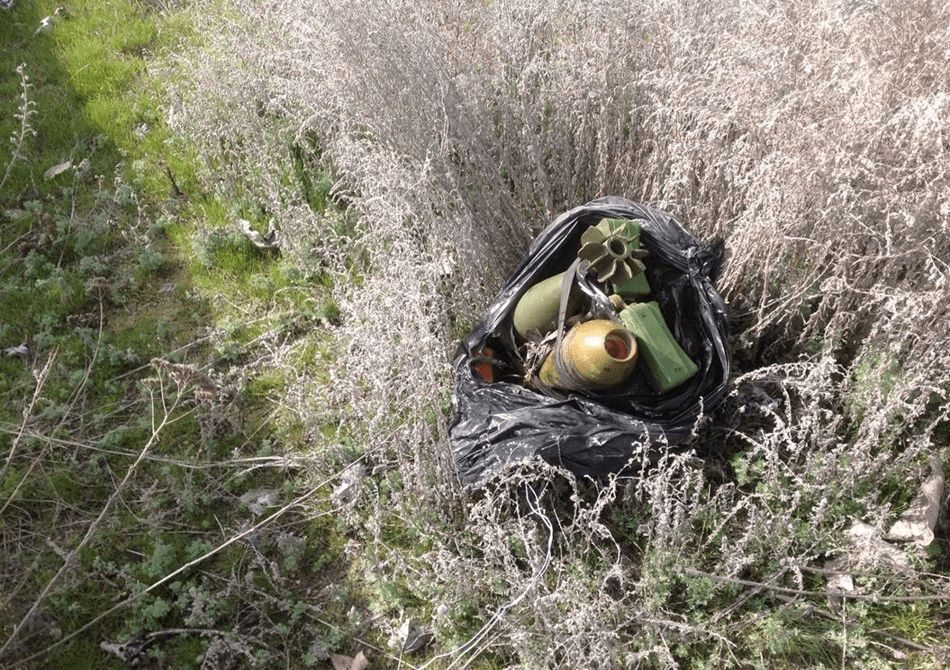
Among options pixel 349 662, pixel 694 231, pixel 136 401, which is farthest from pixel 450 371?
pixel 136 401

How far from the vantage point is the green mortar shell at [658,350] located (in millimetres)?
2363

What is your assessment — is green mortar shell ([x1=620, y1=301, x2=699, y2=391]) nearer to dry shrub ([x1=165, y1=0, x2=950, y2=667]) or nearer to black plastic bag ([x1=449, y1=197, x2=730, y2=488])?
black plastic bag ([x1=449, y1=197, x2=730, y2=488])

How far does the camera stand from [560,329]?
245cm

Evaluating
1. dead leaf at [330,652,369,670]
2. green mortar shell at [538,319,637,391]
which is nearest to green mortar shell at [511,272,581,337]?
green mortar shell at [538,319,637,391]

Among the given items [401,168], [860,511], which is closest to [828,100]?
[860,511]

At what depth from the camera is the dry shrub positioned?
6.93 ft

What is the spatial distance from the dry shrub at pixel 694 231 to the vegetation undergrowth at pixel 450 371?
0.02 metres

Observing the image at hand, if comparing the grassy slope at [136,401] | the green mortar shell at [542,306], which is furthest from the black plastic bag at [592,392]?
A: the grassy slope at [136,401]

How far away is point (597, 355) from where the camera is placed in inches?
88.7

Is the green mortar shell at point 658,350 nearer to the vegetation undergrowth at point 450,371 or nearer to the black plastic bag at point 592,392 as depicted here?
the black plastic bag at point 592,392

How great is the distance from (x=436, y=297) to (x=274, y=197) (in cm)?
126

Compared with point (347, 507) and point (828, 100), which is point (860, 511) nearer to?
point (828, 100)

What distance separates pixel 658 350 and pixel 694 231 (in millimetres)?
732

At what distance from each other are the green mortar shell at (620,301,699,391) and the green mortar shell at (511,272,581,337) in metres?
0.20
